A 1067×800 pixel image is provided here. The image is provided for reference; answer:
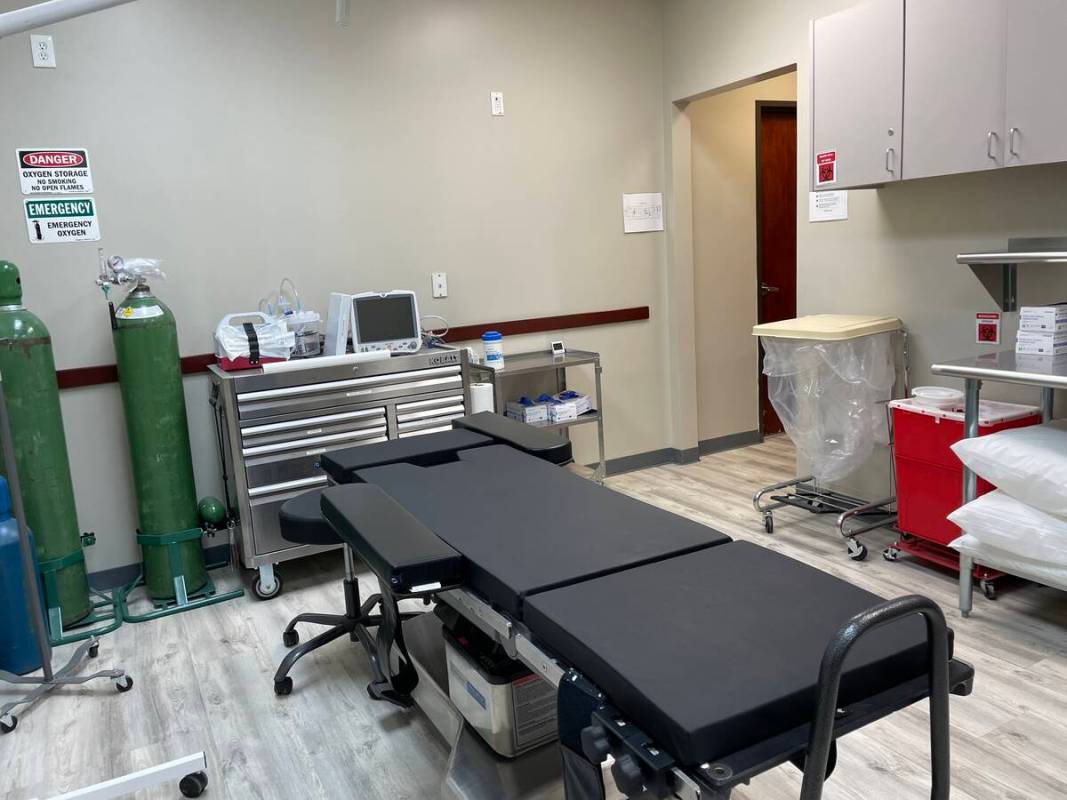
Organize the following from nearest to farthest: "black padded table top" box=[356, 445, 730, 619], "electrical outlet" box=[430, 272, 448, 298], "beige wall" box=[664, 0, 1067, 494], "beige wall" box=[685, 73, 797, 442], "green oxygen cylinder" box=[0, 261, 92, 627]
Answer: "black padded table top" box=[356, 445, 730, 619], "green oxygen cylinder" box=[0, 261, 92, 627], "beige wall" box=[664, 0, 1067, 494], "electrical outlet" box=[430, 272, 448, 298], "beige wall" box=[685, 73, 797, 442]

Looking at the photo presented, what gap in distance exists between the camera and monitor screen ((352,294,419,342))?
3.47m

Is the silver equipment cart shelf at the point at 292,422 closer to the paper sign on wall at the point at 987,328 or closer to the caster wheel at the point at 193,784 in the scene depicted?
the caster wheel at the point at 193,784

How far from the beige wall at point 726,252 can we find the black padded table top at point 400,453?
8.70 feet

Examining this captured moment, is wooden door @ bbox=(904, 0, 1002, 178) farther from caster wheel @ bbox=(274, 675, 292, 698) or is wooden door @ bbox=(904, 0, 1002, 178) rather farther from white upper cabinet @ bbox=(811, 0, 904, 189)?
caster wheel @ bbox=(274, 675, 292, 698)

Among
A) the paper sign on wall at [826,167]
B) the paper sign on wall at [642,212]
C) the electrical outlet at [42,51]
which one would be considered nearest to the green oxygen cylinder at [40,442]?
the electrical outlet at [42,51]

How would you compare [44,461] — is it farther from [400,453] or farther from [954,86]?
[954,86]

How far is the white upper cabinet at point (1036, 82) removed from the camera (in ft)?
8.29

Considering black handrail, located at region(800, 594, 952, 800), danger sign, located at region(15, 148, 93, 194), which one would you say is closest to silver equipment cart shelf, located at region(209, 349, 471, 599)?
danger sign, located at region(15, 148, 93, 194)

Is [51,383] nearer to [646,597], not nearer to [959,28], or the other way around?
[646,597]

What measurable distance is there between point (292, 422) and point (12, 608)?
3.69 ft

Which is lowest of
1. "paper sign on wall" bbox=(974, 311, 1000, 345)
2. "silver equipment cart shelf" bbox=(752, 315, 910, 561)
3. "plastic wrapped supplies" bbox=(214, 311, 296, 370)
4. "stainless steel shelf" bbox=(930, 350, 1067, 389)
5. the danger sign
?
"silver equipment cart shelf" bbox=(752, 315, 910, 561)

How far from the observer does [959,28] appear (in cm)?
279

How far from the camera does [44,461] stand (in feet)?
9.70

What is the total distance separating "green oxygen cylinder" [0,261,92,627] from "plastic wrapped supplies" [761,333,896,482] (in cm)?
285
